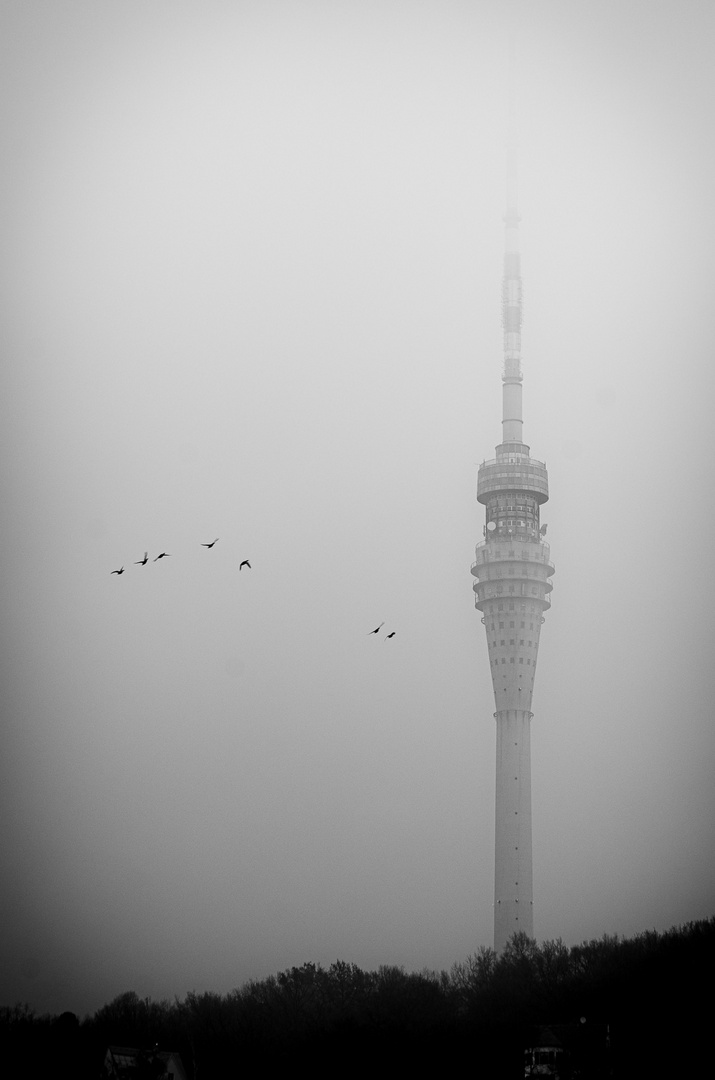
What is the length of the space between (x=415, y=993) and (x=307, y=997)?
19447 millimetres


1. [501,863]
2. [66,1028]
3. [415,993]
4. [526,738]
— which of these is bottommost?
[66,1028]

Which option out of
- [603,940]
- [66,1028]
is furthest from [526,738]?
[66,1028]

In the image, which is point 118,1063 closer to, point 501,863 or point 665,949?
point 665,949

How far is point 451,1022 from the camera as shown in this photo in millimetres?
111500

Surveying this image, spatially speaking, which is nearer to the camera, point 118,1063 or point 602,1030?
point 602,1030

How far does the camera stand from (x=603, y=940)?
501 feet

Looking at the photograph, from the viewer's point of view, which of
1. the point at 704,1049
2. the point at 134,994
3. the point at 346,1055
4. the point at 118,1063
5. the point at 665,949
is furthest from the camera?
the point at 134,994

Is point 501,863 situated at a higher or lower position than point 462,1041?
higher

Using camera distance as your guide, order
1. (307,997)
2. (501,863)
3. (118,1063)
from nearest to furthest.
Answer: (118,1063)
(307,997)
(501,863)

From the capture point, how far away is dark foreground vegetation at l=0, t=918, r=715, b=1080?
327 feet

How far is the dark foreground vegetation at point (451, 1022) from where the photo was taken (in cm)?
9975

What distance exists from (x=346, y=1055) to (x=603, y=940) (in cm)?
5589

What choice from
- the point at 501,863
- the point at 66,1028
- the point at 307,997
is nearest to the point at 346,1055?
the point at 307,997

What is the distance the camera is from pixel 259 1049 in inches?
4328
